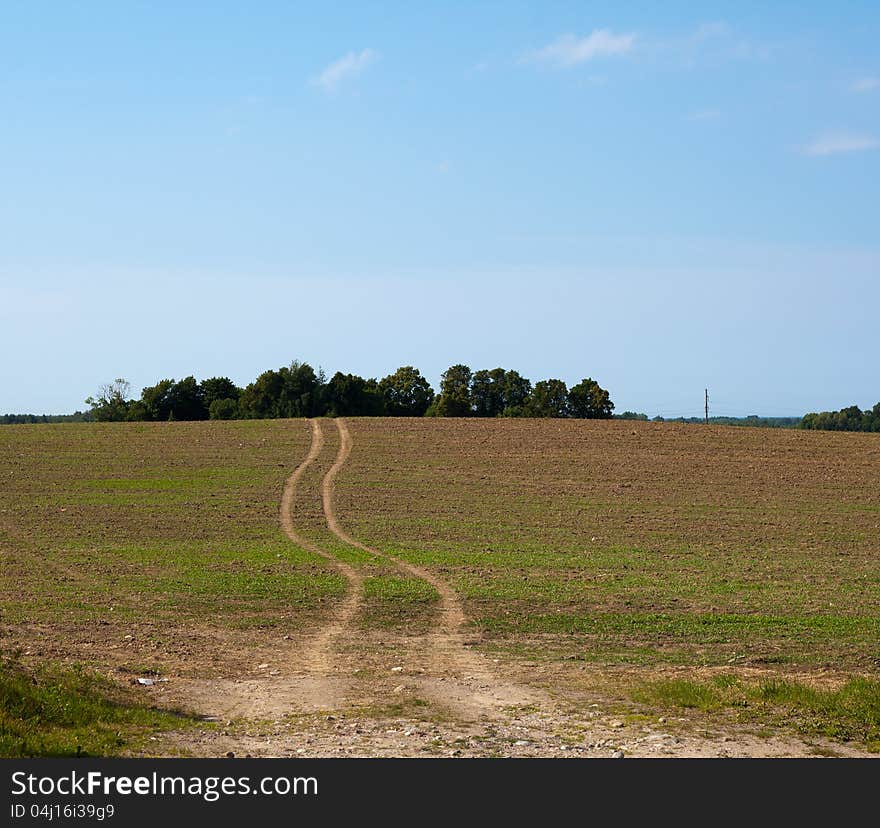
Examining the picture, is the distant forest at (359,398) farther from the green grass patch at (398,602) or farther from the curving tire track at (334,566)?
the green grass patch at (398,602)

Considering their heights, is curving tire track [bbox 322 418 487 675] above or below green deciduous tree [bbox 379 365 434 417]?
below

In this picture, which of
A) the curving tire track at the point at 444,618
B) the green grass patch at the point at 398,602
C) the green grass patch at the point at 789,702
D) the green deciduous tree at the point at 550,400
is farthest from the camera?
the green deciduous tree at the point at 550,400

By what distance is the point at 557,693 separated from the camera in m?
13.4

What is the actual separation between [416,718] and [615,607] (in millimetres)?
9630

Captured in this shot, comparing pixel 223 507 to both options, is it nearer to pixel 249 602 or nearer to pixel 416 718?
pixel 249 602

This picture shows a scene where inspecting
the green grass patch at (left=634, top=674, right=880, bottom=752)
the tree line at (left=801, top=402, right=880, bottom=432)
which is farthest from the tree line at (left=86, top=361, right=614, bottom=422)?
the green grass patch at (left=634, top=674, right=880, bottom=752)

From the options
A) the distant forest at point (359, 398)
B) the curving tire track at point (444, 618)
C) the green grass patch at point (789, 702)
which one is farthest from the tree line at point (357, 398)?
the green grass patch at point (789, 702)

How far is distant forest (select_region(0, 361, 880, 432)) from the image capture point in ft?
269

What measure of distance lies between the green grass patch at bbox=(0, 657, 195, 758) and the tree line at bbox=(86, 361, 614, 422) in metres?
67.5

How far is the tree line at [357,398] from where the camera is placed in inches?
3233

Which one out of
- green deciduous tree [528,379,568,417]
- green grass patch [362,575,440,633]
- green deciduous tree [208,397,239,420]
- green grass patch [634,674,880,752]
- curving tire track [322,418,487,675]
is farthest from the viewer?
green deciduous tree [528,379,568,417]

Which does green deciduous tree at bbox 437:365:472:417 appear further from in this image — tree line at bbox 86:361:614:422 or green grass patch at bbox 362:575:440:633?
green grass patch at bbox 362:575:440:633

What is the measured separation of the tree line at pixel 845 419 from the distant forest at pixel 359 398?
2.96 metres

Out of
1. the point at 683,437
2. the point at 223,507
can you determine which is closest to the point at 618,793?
the point at 223,507
